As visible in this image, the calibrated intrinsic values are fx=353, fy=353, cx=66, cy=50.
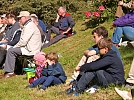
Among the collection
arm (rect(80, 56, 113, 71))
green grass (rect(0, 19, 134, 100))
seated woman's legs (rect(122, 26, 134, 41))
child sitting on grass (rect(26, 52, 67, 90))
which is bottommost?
green grass (rect(0, 19, 134, 100))

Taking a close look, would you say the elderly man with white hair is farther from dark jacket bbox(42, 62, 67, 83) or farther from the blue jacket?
the blue jacket

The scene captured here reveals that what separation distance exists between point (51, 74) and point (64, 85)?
376 mm

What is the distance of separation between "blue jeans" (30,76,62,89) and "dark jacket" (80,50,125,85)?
3.69 feet

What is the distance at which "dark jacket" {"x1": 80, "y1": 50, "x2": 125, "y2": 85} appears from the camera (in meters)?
6.12

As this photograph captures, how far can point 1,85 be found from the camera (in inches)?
317

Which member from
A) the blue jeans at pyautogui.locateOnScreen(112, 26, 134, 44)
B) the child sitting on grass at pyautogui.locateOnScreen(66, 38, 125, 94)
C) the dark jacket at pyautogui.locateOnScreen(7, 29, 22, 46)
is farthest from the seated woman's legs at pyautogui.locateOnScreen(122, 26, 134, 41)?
the child sitting on grass at pyautogui.locateOnScreen(66, 38, 125, 94)

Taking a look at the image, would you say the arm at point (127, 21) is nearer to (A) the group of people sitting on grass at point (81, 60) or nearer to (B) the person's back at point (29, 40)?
(A) the group of people sitting on grass at point (81, 60)

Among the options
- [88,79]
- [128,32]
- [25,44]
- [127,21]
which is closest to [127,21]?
[127,21]

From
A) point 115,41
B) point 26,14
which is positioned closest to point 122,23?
point 115,41

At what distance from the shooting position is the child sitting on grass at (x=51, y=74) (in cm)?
725

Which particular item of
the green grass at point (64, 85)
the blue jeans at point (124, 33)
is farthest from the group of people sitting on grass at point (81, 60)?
the green grass at point (64, 85)

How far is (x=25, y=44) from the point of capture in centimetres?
916

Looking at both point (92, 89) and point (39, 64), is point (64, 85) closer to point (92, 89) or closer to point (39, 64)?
point (39, 64)

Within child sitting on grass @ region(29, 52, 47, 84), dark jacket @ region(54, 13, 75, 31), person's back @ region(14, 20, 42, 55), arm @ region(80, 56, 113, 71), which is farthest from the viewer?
dark jacket @ region(54, 13, 75, 31)
